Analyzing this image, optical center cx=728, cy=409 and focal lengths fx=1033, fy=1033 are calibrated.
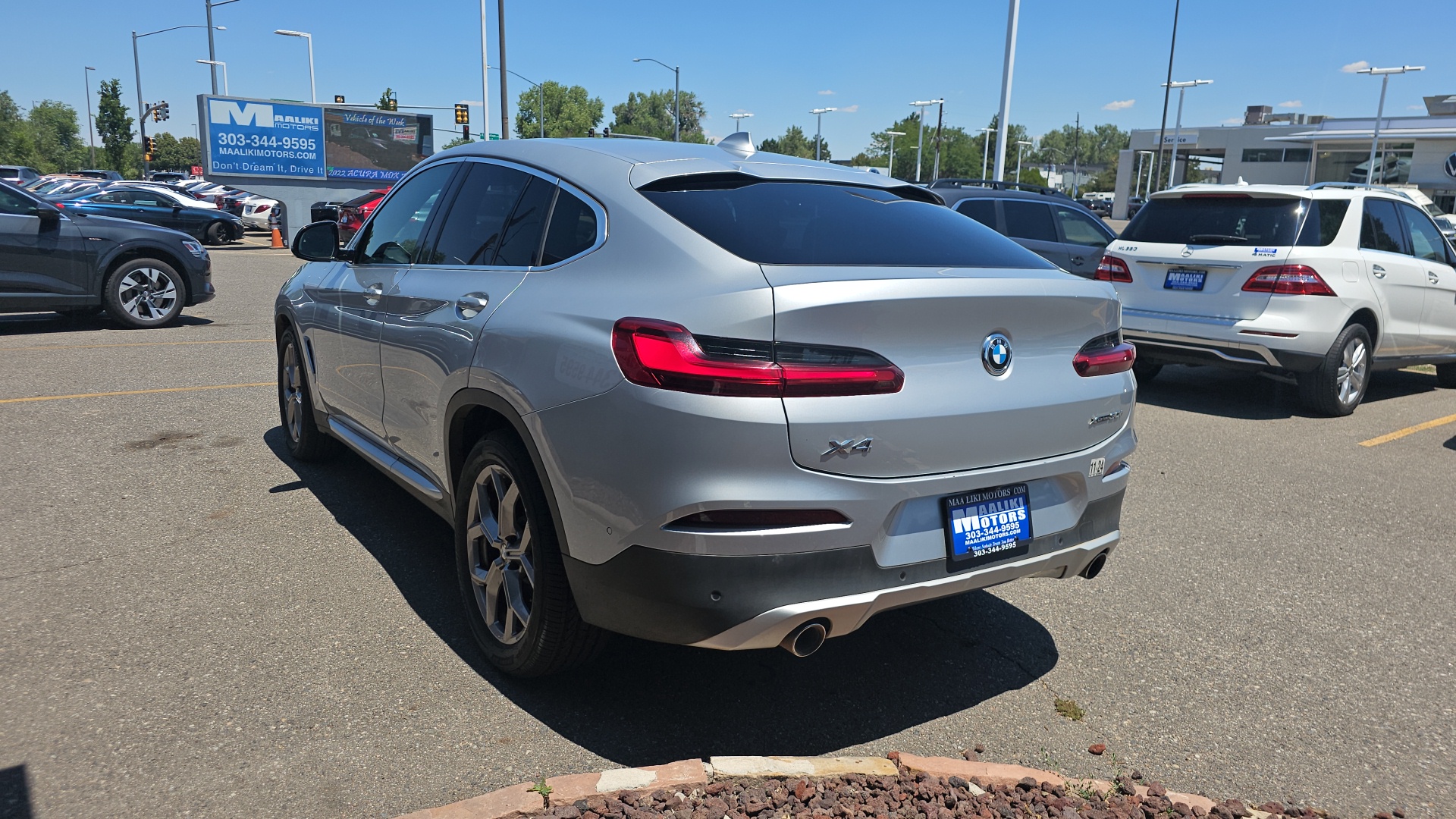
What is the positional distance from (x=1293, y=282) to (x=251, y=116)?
28734 millimetres

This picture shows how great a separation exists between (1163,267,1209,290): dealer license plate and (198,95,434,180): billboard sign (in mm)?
24228

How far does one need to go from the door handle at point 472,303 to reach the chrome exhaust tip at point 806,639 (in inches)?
59.8

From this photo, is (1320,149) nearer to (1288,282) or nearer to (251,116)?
(251,116)

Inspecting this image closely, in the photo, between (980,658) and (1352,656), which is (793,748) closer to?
(980,658)

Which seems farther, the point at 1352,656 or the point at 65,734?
the point at 1352,656

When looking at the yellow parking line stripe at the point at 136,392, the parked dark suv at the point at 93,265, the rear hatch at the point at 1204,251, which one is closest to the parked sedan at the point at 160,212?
the parked dark suv at the point at 93,265

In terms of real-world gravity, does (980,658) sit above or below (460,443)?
below

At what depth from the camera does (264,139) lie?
29547 mm

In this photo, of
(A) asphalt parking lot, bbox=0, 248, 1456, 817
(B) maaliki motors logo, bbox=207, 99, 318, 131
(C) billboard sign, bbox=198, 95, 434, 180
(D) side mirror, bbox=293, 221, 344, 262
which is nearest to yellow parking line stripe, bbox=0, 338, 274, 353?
(A) asphalt parking lot, bbox=0, 248, 1456, 817

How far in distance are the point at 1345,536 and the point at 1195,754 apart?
276 cm

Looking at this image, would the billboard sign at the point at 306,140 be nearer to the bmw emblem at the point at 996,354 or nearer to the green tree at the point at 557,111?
the bmw emblem at the point at 996,354

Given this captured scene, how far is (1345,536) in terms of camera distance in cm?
522

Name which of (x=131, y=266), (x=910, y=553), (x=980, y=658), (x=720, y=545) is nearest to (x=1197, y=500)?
(x=980, y=658)

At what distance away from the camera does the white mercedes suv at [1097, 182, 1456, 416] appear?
25.9ft
